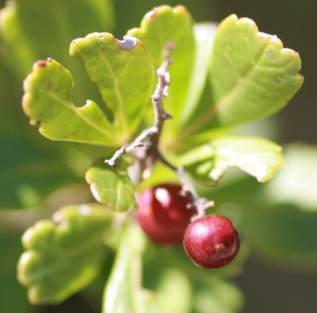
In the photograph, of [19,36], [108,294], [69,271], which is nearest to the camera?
[108,294]

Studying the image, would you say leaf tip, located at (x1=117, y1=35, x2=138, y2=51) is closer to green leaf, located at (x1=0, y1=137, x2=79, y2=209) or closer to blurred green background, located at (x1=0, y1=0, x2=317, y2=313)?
green leaf, located at (x1=0, y1=137, x2=79, y2=209)

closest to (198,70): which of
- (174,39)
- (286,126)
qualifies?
(174,39)

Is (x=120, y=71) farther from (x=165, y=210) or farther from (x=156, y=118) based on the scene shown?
(x=165, y=210)

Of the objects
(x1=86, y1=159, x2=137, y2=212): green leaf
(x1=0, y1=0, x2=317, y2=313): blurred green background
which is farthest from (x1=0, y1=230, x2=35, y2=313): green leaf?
(x1=86, y1=159, x2=137, y2=212): green leaf

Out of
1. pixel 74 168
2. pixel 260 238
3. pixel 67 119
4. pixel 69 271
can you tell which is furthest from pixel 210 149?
pixel 260 238

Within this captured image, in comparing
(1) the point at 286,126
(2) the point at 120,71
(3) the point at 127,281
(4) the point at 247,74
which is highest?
(2) the point at 120,71

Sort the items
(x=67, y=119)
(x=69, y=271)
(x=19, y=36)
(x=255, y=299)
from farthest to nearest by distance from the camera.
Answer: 1. (x=255, y=299)
2. (x=19, y=36)
3. (x=69, y=271)
4. (x=67, y=119)

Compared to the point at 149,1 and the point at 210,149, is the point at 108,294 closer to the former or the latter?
the point at 210,149
